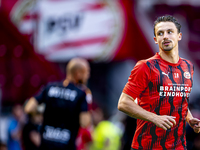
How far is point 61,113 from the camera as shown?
15.0 feet

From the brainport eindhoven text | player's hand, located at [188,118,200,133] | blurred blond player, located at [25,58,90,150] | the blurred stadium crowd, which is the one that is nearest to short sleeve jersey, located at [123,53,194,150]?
the brainport eindhoven text

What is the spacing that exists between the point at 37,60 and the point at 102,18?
3991mm

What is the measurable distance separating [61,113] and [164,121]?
208 centimetres

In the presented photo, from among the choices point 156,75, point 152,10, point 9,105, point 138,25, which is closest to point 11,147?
point 9,105

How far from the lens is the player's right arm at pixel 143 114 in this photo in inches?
111

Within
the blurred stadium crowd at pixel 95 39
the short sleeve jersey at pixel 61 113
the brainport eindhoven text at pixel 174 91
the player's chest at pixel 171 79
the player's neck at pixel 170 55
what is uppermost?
the blurred stadium crowd at pixel 95 39

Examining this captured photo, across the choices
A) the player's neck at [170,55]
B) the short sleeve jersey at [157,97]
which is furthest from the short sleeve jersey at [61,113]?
the player's neck at [170,55]

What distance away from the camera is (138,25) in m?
13.7

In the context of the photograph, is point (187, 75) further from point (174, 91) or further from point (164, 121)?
point (164, 121)

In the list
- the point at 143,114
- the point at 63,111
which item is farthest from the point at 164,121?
the point at 63,111

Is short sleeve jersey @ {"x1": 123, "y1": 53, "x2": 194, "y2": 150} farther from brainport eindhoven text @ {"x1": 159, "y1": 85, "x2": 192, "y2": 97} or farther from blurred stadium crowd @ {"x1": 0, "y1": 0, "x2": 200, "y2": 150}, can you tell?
blurred stadium crowd @ {"x1": 0, "y1": 0, "x2": 200, "y2": 150}

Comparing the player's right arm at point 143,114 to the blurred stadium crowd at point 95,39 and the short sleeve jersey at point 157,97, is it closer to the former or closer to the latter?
the short sleeve jersey at point 157,97

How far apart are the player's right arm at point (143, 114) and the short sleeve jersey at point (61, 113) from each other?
164cm

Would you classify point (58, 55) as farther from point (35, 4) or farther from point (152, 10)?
point (152, 10)
